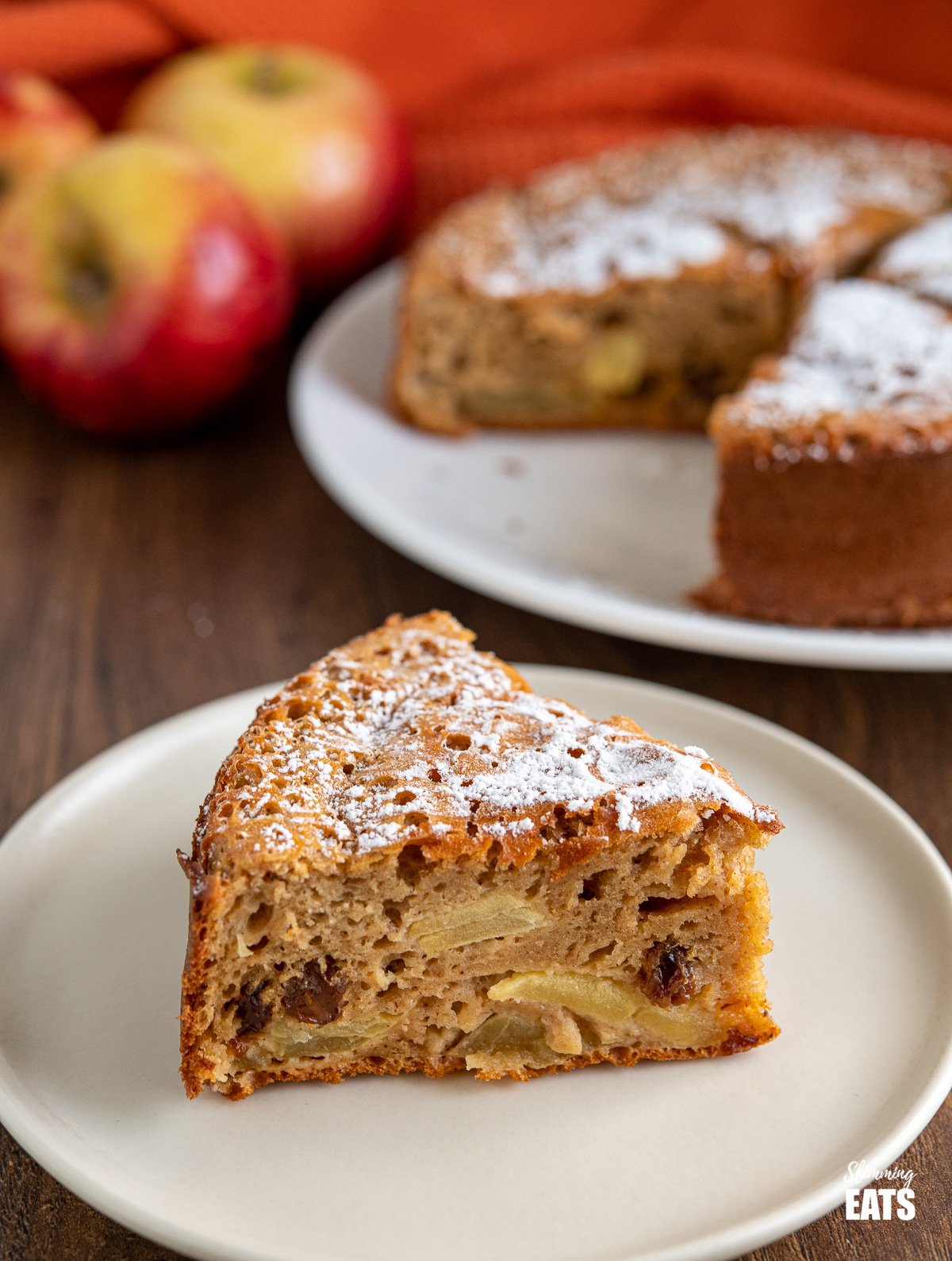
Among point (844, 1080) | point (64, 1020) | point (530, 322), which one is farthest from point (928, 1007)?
point (530, 322)

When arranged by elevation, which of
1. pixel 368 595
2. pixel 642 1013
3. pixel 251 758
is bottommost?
pixel 368 595

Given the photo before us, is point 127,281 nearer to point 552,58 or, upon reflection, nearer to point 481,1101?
point 552,58

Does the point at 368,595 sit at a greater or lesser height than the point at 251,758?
lesser

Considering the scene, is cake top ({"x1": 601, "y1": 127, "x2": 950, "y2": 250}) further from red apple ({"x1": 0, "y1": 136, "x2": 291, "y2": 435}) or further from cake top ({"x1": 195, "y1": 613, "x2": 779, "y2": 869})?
cake top ({"x1": 195, "y1": 613, "x2": 779, "y2": 869})

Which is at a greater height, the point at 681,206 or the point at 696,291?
the point at 681,206

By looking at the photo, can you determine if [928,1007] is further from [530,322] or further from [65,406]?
[65,406]

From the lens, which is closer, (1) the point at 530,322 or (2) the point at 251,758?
(2) the point at 251,758

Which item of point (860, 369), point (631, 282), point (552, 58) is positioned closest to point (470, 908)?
point (860, 369)
